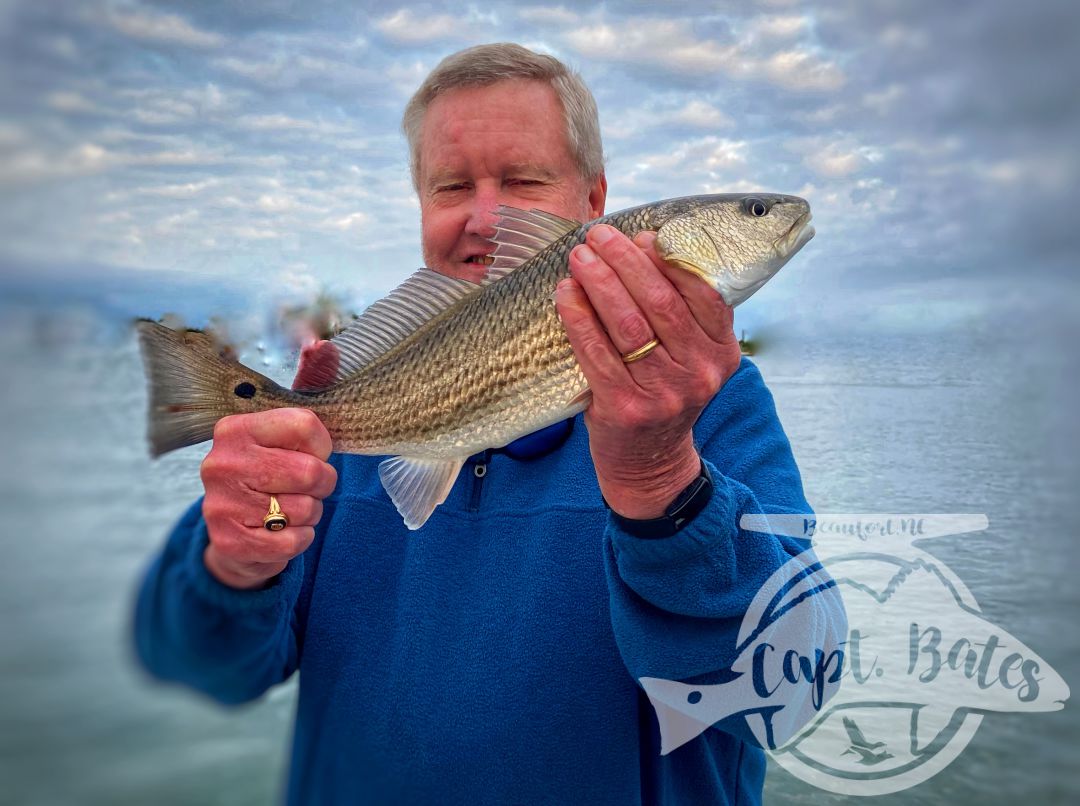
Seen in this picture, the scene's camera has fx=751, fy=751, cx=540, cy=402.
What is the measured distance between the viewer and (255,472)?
208 cm

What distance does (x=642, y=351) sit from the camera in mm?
1862

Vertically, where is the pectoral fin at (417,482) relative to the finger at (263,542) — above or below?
above

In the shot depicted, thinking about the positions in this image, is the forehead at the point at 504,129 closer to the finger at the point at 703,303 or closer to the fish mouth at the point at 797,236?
the fish mouth at the point at 797,236

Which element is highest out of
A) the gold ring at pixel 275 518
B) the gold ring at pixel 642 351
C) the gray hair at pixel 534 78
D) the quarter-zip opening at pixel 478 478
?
the gray hair at pixel 534 78

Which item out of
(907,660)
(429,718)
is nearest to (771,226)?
(429,718)

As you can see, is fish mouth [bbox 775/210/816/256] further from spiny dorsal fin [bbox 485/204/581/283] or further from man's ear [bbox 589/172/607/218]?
man's ear [bbox 589/172/607/218]

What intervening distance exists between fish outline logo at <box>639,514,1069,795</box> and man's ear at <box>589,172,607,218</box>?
1634 millimetres

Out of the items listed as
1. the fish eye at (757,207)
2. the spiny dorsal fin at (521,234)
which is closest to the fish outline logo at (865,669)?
the fish eye at (757,207)

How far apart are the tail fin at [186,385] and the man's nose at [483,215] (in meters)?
1.09

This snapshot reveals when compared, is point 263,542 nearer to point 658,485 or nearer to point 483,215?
point 658,485

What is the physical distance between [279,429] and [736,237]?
4.61 feet

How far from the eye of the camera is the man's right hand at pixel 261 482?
2.09 m

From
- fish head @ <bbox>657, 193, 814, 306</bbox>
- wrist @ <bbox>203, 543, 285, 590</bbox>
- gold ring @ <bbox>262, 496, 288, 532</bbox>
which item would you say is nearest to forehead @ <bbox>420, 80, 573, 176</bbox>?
fish head @ <bbox>657, 193, 814, 306</bbox>

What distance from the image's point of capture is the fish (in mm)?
2102
